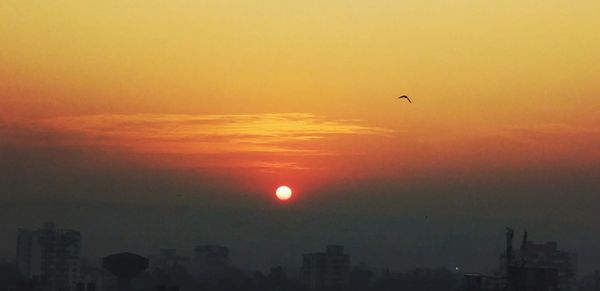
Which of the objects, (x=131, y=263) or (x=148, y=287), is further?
(x=148, y=287)

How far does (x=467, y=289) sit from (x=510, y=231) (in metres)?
11.6

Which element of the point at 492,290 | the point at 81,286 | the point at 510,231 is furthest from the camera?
the point at 81,286

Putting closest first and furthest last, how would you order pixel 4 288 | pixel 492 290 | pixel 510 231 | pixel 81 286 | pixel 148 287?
1. pixel 492 290
2. pixel 510 231
3. pixel 81 286
4. pixel 4 288
5. pixel 148 287

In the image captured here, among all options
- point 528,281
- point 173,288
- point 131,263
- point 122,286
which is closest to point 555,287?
point 528,281

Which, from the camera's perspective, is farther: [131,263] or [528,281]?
[131,263]

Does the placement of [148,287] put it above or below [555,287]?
above

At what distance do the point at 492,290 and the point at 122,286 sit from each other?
5947cm

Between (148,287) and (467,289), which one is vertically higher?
(148,287)

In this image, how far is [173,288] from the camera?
393 feet

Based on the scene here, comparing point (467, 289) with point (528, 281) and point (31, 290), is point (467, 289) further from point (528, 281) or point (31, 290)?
point (31, 290)

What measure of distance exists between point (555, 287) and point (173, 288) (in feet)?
100

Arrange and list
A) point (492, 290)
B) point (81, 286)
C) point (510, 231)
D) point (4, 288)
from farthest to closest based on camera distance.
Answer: point (4, 288) → point (81, 286) → point (510, 231) → point (492, 290)

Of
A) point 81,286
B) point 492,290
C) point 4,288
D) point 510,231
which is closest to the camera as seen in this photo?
point 492,290

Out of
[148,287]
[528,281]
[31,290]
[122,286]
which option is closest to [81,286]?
[31,290]
